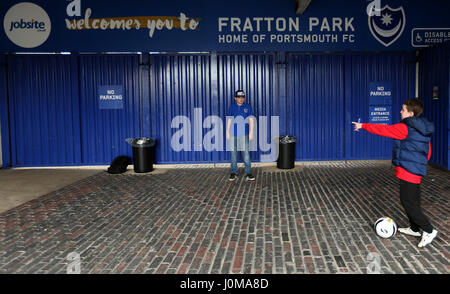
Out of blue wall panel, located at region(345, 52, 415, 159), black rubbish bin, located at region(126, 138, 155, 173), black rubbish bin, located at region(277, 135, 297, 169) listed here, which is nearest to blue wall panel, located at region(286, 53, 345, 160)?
blue wall panel, located at region(345, 52, 415, 159)

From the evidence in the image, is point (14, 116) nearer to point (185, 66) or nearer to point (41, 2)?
point (41, 2)

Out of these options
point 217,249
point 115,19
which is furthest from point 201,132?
point 217,249

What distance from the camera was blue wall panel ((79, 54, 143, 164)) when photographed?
416 inches

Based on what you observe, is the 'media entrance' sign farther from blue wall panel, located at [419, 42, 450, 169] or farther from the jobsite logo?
blue wall panel, located at [419, 42, 450, 169]

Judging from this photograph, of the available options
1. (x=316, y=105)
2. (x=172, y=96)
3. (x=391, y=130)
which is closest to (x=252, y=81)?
(x=316, y=105)

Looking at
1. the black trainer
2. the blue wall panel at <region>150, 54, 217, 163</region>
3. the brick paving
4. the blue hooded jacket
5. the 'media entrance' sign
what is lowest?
the brick paving

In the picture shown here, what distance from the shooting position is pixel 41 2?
10.3m

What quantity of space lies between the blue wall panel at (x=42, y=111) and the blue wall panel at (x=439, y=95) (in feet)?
34.0

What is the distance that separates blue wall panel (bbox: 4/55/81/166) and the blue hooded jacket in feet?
30.7

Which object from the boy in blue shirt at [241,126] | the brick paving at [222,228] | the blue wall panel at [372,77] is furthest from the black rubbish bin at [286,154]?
the blue wall panel at [372,77]

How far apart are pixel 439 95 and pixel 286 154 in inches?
172

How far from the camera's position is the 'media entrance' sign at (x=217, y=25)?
33.9 ft

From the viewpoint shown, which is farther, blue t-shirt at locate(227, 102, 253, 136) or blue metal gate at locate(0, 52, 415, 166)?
blue metal gate at locate(0, 52, 415, 166)

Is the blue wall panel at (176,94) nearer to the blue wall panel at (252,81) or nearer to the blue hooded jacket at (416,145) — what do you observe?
→ the blue wall panel at (252,81)
